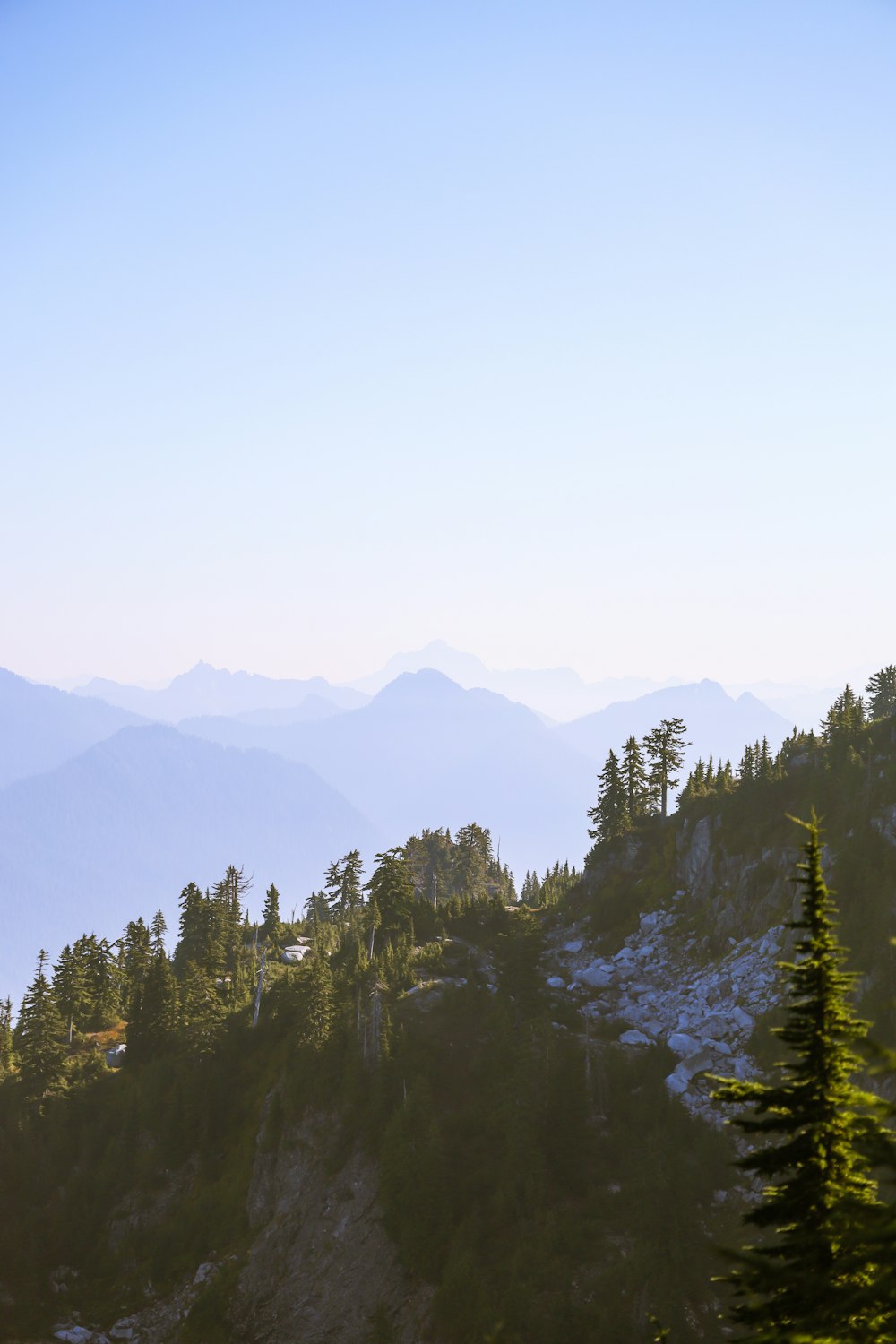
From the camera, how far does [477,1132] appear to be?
65938 millimetres

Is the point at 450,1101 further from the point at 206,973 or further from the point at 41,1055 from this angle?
the point at 41,1055

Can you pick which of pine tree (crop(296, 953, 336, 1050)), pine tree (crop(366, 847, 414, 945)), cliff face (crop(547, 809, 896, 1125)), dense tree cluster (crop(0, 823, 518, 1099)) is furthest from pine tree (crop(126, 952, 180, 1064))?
cliff face (crop(547, 809, 896, 1125))

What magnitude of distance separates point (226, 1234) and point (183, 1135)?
11.0 meters

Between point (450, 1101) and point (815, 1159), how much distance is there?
5415 centimetres

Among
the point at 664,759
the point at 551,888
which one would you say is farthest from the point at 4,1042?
the point at 664,759

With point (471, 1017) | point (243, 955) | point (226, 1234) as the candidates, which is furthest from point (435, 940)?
point (226, 1234)

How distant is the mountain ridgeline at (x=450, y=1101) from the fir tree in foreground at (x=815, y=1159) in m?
27.1

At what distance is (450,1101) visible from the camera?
6944 centimetres

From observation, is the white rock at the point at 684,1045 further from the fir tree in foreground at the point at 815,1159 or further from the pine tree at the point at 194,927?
the pine tree at the point at 194,927

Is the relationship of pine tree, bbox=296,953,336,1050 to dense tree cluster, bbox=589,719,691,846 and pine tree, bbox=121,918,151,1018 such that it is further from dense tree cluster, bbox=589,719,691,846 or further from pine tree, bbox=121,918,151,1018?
dense tree cluster, bbox=589,719,691,846

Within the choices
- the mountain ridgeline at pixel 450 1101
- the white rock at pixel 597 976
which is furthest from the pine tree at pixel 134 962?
the white rock at pixel 597 976

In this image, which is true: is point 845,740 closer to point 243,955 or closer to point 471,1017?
point 471,1017

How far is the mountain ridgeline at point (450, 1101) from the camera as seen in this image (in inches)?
2238

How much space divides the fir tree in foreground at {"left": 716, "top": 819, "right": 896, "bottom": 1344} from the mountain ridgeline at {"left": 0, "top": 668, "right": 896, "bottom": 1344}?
27.1 meters
